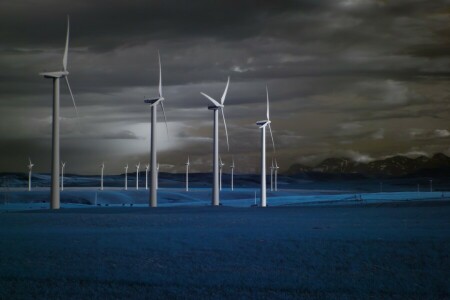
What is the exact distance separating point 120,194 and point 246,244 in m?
95.2

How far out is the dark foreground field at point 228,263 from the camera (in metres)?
16.5

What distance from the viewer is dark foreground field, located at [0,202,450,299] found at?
54.3 feet

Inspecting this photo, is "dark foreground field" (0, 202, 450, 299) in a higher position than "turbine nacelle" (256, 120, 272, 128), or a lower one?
lower

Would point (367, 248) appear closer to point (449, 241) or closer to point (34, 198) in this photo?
point (449, 241)

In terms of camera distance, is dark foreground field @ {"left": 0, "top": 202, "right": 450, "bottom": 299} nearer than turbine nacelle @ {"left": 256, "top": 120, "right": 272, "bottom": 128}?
Yes

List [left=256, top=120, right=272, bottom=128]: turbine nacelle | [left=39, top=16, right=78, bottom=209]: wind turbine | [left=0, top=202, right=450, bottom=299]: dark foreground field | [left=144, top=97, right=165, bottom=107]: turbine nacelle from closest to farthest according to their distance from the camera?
1. [left=0, top=202, right=450, bottom=299]: dark foreground field
2. [left=39, top=16, right=78, bottom=209]: wind turbine
3. [left=144, top=97, right=165, bottom=107]: turbine nacelle
4. [left=256, top=120, right=272, bottom=128]: turbine nacelle

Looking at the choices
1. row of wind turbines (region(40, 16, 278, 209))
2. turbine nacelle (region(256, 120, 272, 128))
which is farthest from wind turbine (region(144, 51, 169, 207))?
turbine nacelle (region(256, 120, 272, 128))

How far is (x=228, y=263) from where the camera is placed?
817 inches

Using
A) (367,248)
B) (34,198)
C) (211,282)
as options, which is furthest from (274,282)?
(34,198)

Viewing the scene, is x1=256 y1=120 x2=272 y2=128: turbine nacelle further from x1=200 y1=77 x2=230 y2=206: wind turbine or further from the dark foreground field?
the dark foreground field

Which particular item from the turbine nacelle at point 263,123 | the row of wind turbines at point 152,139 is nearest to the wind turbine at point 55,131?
the row of wind turbines at point 152,139

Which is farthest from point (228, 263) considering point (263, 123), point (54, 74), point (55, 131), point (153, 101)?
point (263, 123)

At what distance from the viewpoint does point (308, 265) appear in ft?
66.9

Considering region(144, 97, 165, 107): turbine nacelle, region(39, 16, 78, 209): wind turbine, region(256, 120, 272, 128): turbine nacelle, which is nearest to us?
region(39, 16, 78, 209): wind turbine
